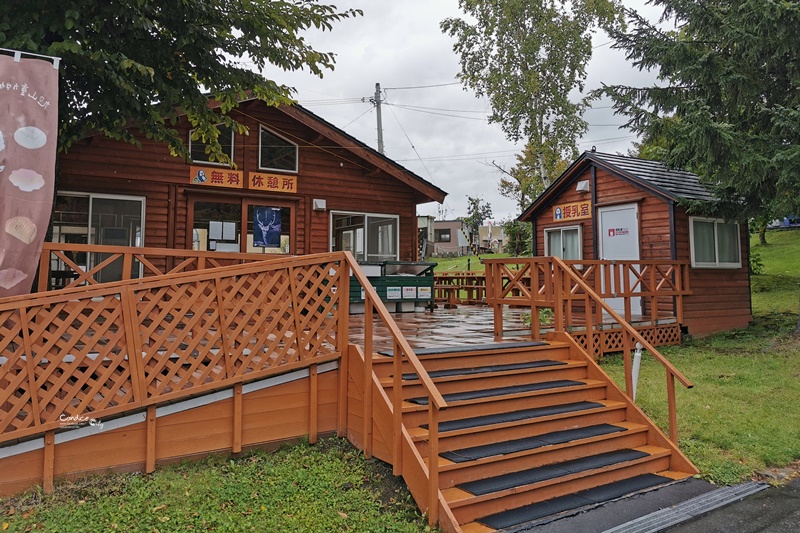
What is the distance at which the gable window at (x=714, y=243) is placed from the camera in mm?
10656

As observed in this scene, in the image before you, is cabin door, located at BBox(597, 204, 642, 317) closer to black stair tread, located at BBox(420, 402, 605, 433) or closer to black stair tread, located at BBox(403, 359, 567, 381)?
black stair tread, located at BBox(403, 359, 567, 381)

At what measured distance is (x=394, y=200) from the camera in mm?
12398

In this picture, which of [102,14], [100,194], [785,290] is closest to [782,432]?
[102,14]

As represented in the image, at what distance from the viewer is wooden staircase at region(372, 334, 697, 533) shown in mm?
3748

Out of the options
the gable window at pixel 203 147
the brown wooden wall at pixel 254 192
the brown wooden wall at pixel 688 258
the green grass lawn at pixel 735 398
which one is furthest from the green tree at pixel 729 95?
the gable window at pixel 203 147

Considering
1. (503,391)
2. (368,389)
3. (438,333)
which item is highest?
(438,333)

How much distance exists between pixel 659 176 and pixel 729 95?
2.25 m

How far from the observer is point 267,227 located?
11102 mm

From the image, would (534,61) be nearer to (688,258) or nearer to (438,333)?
(688,258)

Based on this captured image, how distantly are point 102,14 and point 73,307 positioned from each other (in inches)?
129

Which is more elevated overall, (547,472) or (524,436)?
(524,436)

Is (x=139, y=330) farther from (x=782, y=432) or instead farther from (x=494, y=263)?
(x=782, y=432)

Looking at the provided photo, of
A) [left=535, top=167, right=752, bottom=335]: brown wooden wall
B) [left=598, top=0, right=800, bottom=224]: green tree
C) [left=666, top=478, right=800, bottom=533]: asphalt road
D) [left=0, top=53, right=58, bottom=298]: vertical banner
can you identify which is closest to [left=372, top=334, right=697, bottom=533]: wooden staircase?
[left=666, top=478, right=800, bottom=533]: asphalt road

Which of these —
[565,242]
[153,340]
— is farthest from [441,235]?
[153,340]
